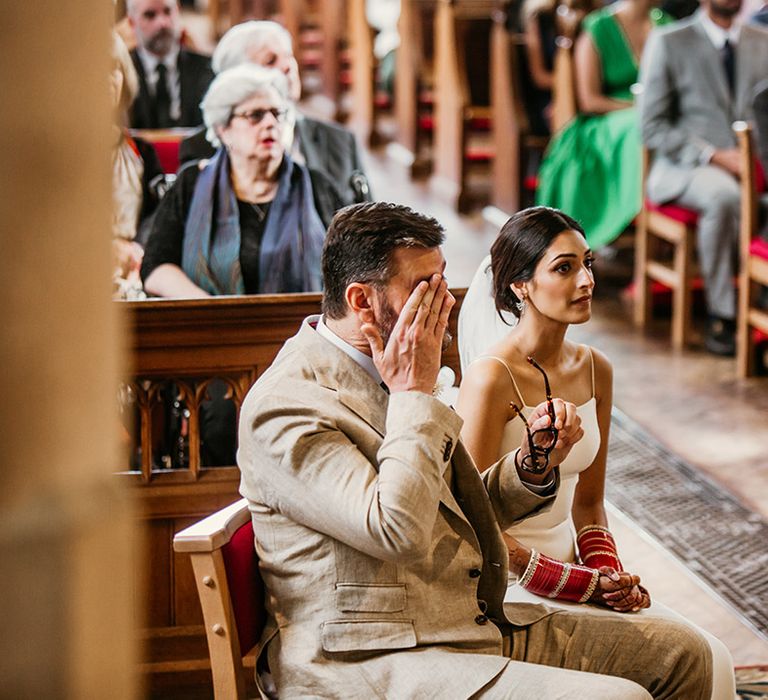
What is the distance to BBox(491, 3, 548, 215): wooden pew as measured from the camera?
8070mm

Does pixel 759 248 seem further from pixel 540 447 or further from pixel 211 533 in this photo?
pixel 211 533

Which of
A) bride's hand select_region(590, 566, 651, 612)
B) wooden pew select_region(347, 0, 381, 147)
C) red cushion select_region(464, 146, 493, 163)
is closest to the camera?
bride's hand select_region(590, 566, 651, 612)

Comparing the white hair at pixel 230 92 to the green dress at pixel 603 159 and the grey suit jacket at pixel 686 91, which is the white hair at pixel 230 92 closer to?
the grey suit jacket at pixel 686 91

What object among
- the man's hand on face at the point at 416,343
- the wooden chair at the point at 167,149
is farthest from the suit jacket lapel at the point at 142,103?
the man's hand on face at the point at 416,343

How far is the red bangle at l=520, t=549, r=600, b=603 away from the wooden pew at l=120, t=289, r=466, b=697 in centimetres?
80

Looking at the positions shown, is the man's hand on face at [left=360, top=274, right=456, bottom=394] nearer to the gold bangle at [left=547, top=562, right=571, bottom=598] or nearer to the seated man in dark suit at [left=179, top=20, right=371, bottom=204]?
the gold bangle at [left=547, top=562, right=571, bottom=598]

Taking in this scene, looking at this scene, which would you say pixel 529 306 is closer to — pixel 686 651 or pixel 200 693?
pixel 686 651

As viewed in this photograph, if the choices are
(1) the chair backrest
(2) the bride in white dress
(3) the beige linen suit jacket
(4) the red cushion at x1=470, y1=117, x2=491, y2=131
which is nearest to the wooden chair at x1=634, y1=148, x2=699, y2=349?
(1) the chair backrest

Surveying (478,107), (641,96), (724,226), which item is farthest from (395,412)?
(478,107)

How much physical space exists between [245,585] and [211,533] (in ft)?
0.40

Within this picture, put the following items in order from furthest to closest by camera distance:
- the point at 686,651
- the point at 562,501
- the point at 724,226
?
the point at 724,226 < the point at 562,501 < the point at 686,651

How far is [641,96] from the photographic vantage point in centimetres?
638

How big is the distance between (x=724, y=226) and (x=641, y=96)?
0.83 metres

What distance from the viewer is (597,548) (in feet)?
8.23
